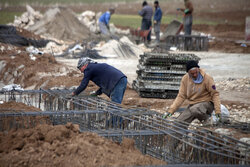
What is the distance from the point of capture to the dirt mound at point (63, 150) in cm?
497

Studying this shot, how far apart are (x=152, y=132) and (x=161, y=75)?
4.63 meters

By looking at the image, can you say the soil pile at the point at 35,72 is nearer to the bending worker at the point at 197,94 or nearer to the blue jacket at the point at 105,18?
the bending worker at the point at 197,94

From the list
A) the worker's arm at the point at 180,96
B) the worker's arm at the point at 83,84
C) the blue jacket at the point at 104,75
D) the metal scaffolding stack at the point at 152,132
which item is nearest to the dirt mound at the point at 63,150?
the metal scaffolding stack at the point at 152,132

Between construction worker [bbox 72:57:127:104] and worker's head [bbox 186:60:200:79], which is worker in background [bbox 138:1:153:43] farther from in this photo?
worker's head [bbox 186:60:200:79]

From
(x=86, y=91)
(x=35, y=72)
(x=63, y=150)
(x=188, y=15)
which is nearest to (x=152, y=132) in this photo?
(x=63, y=150)

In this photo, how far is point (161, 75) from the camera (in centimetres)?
1071

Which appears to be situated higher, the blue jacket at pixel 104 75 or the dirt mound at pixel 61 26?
the dirt mound at pixel 61 26

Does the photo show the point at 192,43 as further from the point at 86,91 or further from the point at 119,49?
the point at 86,91

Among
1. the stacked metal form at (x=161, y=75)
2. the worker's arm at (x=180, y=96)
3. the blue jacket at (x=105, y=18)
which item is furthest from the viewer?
the blue jacket at (x=105, y=18)

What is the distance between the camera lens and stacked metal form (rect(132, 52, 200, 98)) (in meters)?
10.6

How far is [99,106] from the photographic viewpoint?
7.48 metres

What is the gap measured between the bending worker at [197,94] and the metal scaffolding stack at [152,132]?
0.87 feet

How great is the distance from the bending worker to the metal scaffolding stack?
0.87 ft

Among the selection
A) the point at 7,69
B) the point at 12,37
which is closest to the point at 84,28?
the point at 12,37
